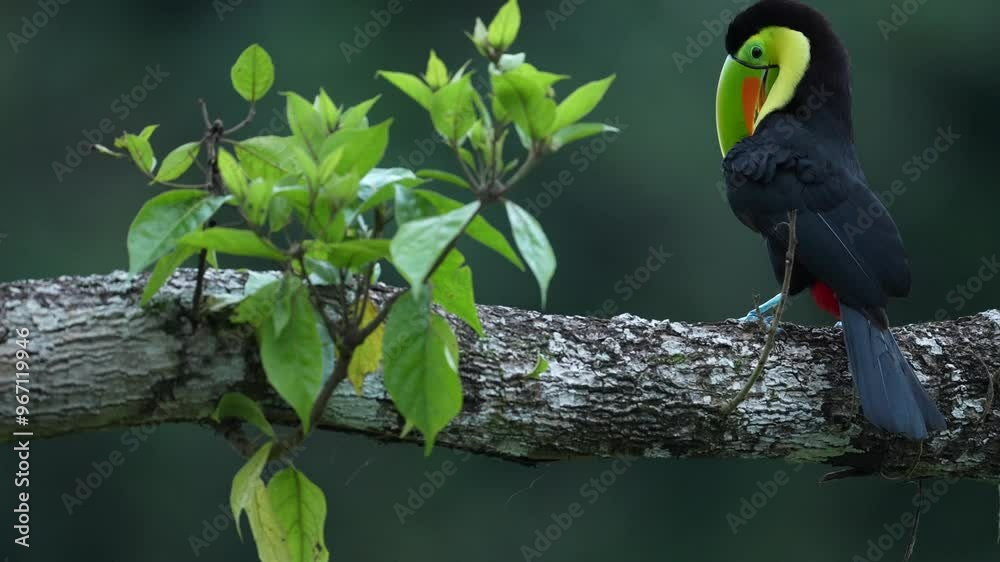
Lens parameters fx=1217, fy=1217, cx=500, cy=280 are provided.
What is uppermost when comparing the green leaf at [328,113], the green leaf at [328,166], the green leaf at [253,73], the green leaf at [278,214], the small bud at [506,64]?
the small bud at [506,64]

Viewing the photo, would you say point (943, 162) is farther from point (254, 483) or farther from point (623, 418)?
point (254, 483)

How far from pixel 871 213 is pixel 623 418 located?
3.07 feet

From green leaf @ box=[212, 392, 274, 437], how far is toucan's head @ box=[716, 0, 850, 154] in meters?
1.74

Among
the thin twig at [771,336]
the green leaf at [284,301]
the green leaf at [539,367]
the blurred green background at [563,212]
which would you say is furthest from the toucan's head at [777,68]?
the blurred green background at [563,212]

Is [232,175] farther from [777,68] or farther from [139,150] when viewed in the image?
[777,68]

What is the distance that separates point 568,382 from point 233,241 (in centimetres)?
73

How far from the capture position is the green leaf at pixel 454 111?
4.79ft

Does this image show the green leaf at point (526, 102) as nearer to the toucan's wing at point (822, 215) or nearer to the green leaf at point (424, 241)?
the green leaf at point (424, 241)

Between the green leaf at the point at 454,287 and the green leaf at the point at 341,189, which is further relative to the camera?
the green leaf at the point at 454,287

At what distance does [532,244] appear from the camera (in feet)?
4.54

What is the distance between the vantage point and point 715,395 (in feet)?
6.84

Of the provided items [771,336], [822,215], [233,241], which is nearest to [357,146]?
[233,241]


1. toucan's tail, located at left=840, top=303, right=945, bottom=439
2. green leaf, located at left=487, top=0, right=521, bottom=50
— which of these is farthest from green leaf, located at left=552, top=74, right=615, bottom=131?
toucan's tail, located at left=840, top=303, right=945, bottom=439

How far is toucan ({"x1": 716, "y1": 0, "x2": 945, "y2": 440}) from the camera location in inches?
86.5
